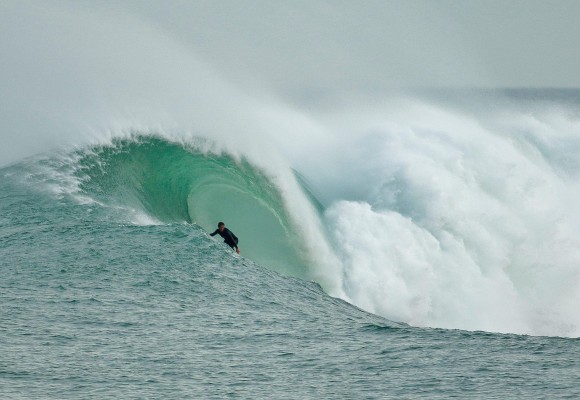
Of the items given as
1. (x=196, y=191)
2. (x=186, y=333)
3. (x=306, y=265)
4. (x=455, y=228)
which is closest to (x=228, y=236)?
(x=306, y=265)

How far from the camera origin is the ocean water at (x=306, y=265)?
9289mm

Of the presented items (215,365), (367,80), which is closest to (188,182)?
(215,365)

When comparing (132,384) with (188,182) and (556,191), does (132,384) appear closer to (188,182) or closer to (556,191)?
(188,182)

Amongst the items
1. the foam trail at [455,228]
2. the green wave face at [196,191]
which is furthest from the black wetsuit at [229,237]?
the foam trail at [455,228]

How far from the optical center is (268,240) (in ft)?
57.4

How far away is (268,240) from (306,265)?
105 cm

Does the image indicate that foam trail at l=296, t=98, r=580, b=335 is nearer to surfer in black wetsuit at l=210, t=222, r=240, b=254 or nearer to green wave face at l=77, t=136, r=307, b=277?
green wave face at l=77, t=136, r=307, b=277

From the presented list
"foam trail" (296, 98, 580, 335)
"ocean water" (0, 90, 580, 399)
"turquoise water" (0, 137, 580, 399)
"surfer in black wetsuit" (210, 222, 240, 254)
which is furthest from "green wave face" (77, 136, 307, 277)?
"surfer in black wetsuit" (210, 222, 240, 254)

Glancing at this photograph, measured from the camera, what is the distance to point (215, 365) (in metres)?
9.55

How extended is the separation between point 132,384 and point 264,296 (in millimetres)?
4027

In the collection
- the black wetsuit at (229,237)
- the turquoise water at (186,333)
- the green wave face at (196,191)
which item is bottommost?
the turquoise water at (186,333)

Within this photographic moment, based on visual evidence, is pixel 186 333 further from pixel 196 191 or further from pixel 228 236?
pixel 196 191

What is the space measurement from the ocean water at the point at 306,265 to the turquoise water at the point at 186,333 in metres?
0.03

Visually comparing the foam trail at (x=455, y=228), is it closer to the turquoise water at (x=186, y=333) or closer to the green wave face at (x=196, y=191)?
the green wave face at (x=196, y=191)
